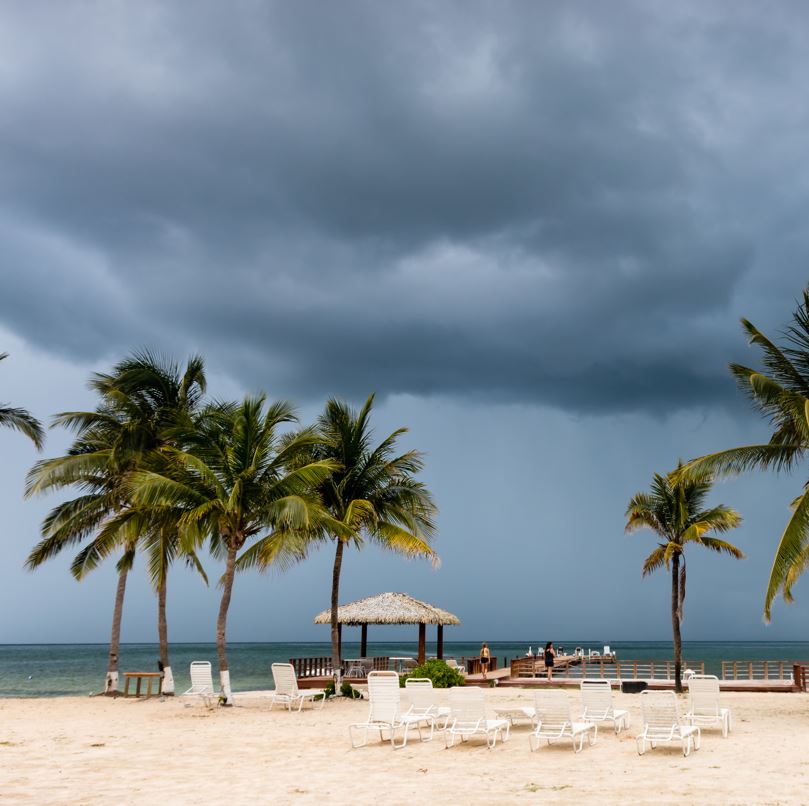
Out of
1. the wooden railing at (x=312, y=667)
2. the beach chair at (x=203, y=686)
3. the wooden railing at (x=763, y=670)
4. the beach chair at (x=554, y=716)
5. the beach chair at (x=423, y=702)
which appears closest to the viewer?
the beach chair at (x=554, y=716)

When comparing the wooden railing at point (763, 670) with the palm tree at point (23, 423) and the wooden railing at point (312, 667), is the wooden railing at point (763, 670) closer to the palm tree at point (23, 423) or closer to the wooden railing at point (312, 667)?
the wooden railing at point (312, 667)

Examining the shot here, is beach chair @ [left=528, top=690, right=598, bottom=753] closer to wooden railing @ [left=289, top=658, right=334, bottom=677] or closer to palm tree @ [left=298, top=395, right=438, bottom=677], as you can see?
palm tree @ [left=298, top=395, right=438, bottom=677]

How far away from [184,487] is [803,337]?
13.2 m

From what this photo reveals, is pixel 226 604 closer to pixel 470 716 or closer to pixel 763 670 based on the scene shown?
pixel 470 716

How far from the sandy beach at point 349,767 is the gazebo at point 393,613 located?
1316cm

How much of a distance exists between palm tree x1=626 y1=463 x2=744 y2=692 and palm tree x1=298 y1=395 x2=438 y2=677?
6676mm

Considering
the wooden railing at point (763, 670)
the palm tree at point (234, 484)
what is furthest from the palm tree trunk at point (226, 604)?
the wooden railing at point (763, 670)

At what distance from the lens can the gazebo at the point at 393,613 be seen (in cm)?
2942

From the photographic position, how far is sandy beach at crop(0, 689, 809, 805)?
356 inches

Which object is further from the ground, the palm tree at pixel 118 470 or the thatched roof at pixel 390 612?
the palm tree at pixel 118 470

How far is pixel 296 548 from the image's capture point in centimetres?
1975

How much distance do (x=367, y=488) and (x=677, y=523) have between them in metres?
8.96

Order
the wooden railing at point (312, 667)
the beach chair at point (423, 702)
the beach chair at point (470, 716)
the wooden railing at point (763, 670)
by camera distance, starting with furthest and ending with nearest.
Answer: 1. the wooden railing at point (312, 667)
2. the wooden railing at point (763, 670)
3. the beach chair at point (423, 702)
4. the beach chair at point (470, 716)

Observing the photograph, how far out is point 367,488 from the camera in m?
23.1
